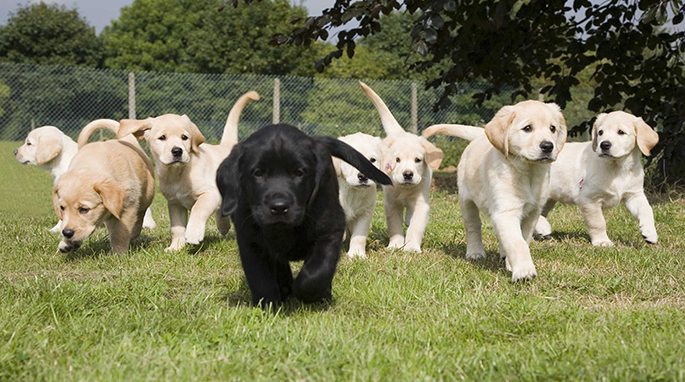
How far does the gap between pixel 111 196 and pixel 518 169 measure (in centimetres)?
262

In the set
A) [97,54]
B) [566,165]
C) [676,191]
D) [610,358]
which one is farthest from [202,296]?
[97,54]

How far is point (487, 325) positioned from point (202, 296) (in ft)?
4.42

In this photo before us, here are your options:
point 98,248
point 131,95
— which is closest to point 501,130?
point 98,248

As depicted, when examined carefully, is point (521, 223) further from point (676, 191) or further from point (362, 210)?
point (676, 191)

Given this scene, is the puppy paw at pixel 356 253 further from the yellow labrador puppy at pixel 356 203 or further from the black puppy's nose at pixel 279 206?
the black puppy's nose at pixel 279 206

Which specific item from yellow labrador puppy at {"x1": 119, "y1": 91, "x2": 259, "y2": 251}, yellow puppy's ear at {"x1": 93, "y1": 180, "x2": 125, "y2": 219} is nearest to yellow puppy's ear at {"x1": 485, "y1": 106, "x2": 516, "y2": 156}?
yellow labrador puppy at {"x1": 119, "y1": 91, "x2": 259, "y2": 251}

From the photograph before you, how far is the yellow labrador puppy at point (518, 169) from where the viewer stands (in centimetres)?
436

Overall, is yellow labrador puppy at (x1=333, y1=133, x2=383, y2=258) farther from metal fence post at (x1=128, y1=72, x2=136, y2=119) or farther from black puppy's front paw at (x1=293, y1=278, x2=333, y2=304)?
metal fence post at (x1=128, y1=72, x2=136, y2=119)

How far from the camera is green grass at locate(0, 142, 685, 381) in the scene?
250cm

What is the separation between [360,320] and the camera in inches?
130

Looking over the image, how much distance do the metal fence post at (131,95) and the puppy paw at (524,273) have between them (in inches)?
442

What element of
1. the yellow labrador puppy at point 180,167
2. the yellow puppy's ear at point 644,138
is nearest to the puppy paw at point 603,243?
the yellow puppy's ear at point 644,138

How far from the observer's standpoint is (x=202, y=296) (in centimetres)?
363

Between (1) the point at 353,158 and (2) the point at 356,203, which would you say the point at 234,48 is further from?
(1) the point at 353,158
